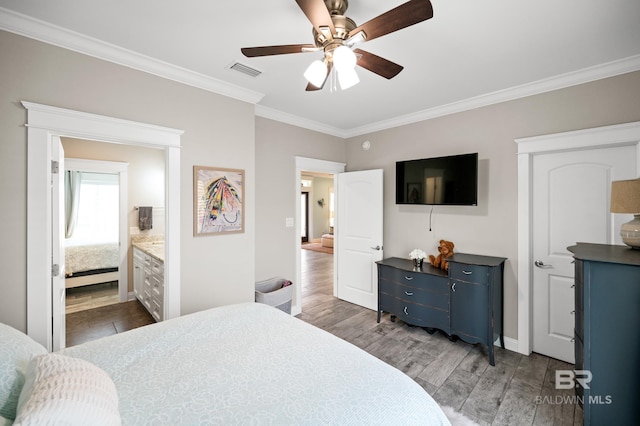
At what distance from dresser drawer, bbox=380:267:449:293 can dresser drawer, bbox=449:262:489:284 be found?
123mm

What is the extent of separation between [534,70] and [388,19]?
195 cm

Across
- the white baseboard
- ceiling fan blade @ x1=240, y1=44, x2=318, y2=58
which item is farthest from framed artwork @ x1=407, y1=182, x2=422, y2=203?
ceiling fan blade @ x1=240, y1=44, x2=318, y2=58

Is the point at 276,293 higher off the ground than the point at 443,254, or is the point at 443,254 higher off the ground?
the point at 443,254

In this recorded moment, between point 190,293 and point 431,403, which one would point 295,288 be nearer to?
point 190,293

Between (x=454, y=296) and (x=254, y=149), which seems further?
(x=254, y=149)

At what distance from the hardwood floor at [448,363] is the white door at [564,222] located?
0.34 metres

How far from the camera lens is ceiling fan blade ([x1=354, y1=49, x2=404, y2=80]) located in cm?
159

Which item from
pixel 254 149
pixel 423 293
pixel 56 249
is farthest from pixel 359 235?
pixel 56 249

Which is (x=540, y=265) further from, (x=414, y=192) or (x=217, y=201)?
(x=217, y=201)

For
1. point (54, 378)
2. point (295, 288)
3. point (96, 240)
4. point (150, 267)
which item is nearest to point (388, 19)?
point (54, 378)

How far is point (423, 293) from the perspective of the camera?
303cm

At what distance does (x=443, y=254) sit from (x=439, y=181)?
85 cm

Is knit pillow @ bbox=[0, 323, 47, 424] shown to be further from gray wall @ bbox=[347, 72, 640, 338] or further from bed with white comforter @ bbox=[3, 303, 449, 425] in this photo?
gray wall @ bbox=[347, 72, 640, 338]

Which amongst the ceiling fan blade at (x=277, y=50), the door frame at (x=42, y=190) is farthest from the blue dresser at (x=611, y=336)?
the door frame at (x=42, y=190)
